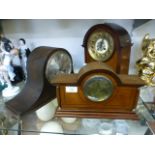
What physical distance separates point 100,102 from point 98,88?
0.06 meters

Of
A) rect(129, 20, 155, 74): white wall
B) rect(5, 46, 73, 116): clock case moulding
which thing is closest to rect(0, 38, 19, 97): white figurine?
rect(5, 46, 73, 116): clock case moulding

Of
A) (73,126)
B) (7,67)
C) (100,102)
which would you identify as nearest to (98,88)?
(100,102)

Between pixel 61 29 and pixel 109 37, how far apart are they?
28 centimetres

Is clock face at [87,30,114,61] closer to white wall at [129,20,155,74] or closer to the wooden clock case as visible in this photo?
the wooden clock case

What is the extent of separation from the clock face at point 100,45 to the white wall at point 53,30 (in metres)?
0.14

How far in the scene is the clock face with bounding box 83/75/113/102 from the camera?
57 centimetres

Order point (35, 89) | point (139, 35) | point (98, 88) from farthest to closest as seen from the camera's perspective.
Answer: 1. point (139, 35)
2. point (35, 89)
3. point (98, 88)

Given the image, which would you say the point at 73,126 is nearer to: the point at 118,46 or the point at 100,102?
the point at 100,102

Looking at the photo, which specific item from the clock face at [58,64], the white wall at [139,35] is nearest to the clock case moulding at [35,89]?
the clock face at [58,64]

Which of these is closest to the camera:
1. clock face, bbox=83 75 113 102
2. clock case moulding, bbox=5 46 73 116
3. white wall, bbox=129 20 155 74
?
clock face, bbox=83 75 113 102

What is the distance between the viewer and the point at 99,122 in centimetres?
65

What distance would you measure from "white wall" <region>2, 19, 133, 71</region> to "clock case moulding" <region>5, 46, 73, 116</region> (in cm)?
20

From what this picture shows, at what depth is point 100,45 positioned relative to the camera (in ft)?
2.48
